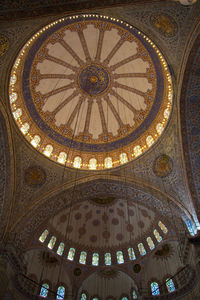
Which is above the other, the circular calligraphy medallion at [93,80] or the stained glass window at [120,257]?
the circular calligraphy medallion at [93,80]

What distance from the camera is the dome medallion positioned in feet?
37.2

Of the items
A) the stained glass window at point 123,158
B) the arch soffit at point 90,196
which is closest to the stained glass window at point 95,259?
the arch soffit at point 90,196

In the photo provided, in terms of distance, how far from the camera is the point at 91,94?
1377 cm

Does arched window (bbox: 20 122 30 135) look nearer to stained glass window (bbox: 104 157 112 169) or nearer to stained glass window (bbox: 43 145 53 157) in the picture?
stained glass window (bbox: 43 145 53 157)

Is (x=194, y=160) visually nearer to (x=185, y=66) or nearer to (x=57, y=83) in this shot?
(x=185, y=66)

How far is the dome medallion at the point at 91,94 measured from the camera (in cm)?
1133

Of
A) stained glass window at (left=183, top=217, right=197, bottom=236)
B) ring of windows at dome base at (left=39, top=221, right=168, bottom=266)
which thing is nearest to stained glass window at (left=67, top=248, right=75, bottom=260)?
ring of windows at dome base at (left=39, top=221, right=168, bottom=266)

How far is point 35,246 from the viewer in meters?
12.1

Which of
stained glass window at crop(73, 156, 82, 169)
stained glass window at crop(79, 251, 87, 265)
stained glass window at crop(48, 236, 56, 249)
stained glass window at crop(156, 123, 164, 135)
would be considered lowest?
stained glass window at crop(79, 251, 87, 265)

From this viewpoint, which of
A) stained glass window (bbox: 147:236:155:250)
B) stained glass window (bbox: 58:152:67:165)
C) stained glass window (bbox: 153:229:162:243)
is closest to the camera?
stained glass window (bbox: 58:152:67:165)

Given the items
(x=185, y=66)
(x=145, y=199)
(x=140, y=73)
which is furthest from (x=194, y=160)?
(x=140, y=73)

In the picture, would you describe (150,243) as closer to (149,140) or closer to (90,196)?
(90,196)

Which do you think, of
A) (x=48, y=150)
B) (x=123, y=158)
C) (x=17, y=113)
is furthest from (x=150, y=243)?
Answer: (x=17, y=113)

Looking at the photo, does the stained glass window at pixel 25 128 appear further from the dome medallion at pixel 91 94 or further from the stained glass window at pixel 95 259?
the stained glass window at pixel 95 259
